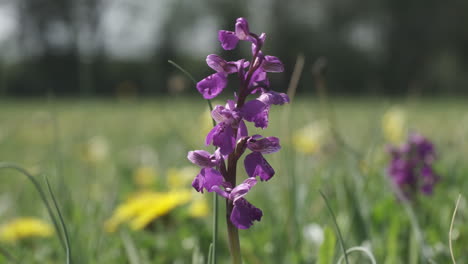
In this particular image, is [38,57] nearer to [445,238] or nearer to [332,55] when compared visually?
[332,55]

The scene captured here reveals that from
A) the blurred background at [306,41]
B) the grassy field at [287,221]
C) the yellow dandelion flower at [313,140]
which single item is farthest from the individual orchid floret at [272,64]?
the blurred background at [306,41]

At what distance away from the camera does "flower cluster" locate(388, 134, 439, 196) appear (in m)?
1.54

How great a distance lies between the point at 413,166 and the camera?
1571mm

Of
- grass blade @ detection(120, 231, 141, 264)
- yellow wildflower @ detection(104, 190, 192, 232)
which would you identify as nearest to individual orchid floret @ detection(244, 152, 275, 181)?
grass blade @ detection(120, 231, 141, 264)

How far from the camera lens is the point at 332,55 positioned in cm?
2775

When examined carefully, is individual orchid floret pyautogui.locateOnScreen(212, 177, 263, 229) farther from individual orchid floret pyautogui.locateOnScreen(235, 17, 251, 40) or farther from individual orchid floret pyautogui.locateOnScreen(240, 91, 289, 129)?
individual orchid floret pyautogui.locateOnScreen(235, 17, 251, 40)

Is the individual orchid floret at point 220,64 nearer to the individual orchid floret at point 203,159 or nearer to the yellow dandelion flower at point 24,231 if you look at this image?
the individual orchid floret at point 203,159

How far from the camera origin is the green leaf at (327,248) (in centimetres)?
100

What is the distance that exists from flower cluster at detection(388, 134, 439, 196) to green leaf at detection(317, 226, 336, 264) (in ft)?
1.94

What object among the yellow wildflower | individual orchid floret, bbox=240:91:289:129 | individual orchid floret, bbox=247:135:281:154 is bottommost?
the yellow wildflower

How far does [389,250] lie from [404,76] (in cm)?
2781

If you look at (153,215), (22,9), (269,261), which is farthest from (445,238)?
(22,9)

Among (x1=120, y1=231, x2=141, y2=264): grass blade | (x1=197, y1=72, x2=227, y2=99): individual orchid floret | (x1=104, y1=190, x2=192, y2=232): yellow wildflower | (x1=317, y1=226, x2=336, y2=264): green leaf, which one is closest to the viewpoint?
(x1=197, y1=72, x2=227, y2=99): individual orchid floret

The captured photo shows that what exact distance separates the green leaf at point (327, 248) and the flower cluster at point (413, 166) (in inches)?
23.3
